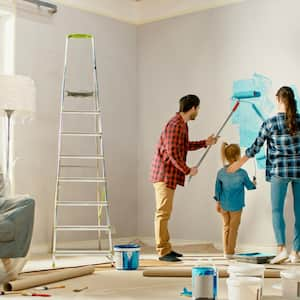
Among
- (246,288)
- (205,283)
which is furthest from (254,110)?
(246,288)

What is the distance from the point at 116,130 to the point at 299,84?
214 cm

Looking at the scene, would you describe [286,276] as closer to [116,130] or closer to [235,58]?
[235,58]

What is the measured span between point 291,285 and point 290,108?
2291 millimetres

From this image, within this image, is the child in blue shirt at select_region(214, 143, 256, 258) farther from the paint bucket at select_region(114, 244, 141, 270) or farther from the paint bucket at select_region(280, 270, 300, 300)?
the paint bucket at select_region(280, 270, 300, 300)

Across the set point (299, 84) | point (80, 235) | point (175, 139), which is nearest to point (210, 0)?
point (299, 84)

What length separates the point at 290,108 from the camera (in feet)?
18.0

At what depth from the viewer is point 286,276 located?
3512 mm

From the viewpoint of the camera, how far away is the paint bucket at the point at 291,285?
11.5 ft

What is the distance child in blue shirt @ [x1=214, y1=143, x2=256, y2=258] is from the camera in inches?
232

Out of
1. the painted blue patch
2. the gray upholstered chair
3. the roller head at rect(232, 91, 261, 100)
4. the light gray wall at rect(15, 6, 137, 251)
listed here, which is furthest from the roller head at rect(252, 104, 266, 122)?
the gray upholstered chair

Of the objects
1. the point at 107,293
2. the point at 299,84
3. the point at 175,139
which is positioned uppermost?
the point at 299,84

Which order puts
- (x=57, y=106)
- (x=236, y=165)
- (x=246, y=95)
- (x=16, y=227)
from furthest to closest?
(x=57, y=106) < (x=246, y=95) < (x=236, y=165) < (x=16, y=227)

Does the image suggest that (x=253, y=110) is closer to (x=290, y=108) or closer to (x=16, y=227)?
(x=290, y=108)

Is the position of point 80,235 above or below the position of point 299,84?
below
